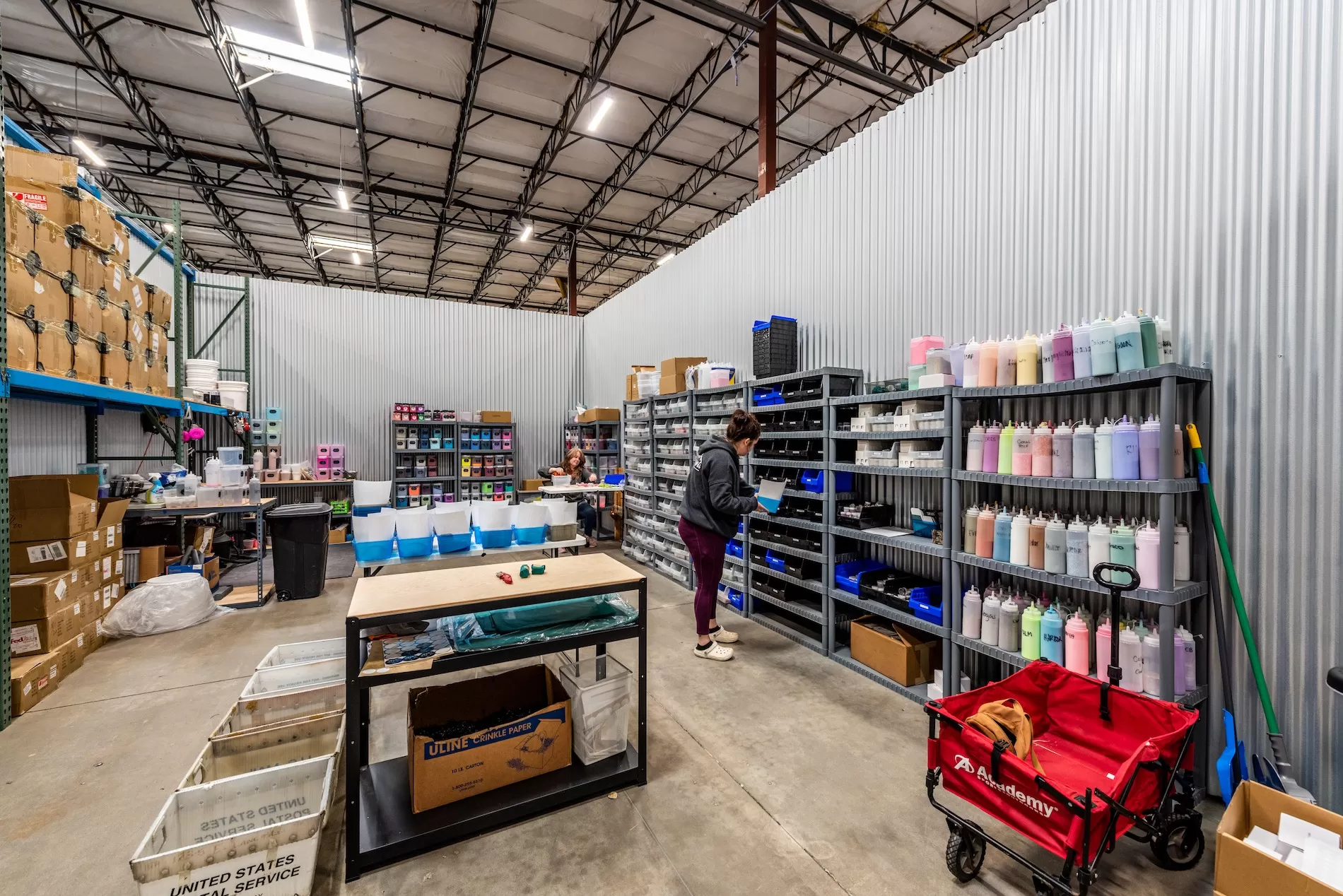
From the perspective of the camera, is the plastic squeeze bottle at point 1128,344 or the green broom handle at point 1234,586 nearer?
the green broom handle at point 1234,586

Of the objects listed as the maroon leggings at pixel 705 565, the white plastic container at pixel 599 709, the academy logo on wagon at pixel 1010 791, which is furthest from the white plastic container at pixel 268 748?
the academy logo on wagon at pixel 1010 791

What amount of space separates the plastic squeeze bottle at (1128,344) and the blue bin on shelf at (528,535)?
13.5 feet

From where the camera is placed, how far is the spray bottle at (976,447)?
9.89 feet

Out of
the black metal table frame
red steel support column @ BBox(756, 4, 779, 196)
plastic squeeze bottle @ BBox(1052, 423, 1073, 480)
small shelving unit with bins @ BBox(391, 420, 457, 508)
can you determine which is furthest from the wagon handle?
small shelving unit with bins @ BBox(391, 420, 457, 508)

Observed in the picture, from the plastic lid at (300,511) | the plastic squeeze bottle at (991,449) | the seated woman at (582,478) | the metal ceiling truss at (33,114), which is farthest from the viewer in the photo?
the seated woman at (582,478)

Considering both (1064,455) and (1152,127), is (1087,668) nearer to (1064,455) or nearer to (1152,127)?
(1064,455)

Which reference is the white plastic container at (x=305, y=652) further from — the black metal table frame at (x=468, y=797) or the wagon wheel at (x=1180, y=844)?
the wagon wheel at (x=1180, y=844)

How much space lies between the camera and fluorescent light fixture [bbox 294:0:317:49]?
4805mm

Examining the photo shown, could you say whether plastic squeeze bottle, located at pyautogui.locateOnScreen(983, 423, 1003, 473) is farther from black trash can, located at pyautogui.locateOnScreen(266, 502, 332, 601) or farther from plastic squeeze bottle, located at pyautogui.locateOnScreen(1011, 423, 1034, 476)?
black trash can, located at pyautogui.locateOnScreen(266, 502, 332, 601)

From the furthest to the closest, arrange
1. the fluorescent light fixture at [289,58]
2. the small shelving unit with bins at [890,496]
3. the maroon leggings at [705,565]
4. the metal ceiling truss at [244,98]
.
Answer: the metal ceiling truss at [244,98] → the fluorescent light fixture at [289,58] → the maroon leggings at [705,565] → the small shelving unit with bins at [890,496]

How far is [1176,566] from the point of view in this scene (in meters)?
2.46

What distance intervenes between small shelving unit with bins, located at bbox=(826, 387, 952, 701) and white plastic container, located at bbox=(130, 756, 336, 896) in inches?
119

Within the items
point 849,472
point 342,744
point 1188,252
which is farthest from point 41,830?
point 1188,252

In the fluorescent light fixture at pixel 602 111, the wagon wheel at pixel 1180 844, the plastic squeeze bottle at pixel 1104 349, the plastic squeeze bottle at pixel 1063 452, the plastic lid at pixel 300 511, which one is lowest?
the wagon wheel at pixel 1180 844
